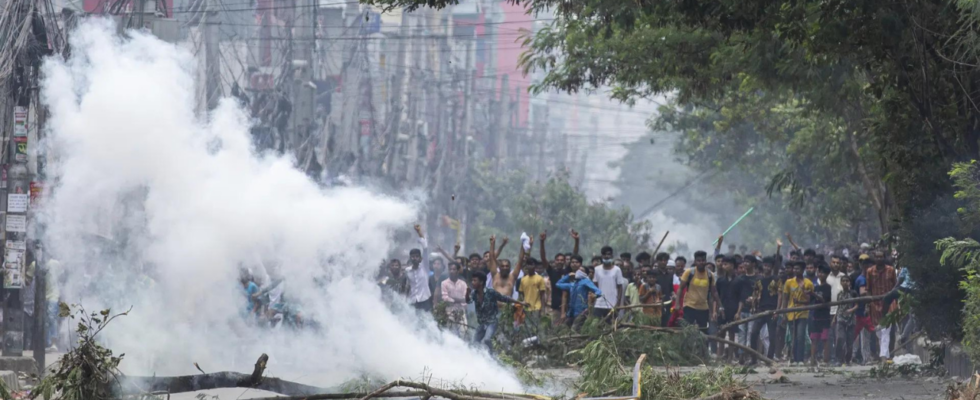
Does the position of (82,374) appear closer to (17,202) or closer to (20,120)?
(17,202)

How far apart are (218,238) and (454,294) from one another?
20.4 ft

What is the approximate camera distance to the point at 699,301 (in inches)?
643

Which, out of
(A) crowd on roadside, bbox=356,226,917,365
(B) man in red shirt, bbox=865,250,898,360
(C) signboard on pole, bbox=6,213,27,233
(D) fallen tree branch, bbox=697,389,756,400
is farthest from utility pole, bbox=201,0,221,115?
(D) fallen tree branch, bbox=697,389,756,400

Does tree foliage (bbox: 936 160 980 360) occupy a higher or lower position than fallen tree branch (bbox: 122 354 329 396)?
higher

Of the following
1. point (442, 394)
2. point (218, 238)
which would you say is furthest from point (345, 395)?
point (218, 238)

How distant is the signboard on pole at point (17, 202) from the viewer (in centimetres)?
1481

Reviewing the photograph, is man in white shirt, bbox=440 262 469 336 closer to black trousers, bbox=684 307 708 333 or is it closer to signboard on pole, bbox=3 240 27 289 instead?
black trousers, bbox=684 307 708 333

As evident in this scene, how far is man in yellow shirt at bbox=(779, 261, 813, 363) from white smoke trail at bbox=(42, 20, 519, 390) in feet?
21.1

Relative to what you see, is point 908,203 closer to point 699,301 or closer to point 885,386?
point 885,386

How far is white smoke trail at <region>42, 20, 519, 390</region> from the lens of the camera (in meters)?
10.6

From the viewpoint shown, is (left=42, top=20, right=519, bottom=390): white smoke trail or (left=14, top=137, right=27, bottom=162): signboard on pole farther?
(left=14, top=137, right=27, bottom=162): signboard on pole

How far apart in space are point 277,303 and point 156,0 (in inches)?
257

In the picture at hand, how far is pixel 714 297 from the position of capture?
16.5 m

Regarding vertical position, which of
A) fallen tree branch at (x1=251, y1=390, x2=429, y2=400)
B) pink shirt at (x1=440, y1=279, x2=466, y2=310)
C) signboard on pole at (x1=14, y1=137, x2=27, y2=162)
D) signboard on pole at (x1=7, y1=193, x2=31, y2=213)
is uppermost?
signboard on pole at (x1=14, y1=137, x2=27, y2=162)
